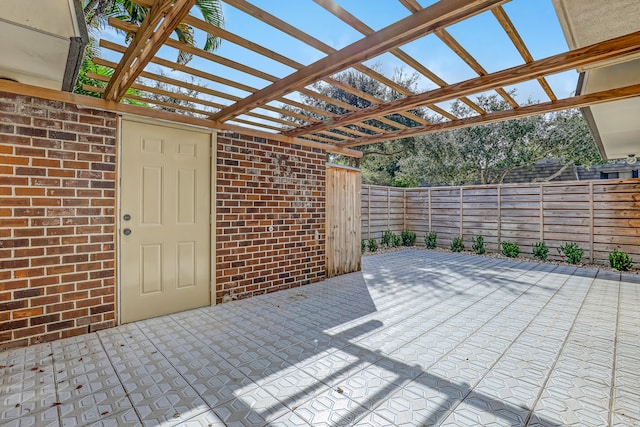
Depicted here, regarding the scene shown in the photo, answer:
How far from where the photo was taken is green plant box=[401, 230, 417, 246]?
9312 mm

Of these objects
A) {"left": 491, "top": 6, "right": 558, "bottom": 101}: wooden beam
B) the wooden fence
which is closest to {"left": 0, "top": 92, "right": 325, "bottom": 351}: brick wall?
{"left": 491, "top": 6, "right": 558, "bottom": 101}: wooden beam

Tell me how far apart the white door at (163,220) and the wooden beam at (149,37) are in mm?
714

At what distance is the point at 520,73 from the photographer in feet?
8.92

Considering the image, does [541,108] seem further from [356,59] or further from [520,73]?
[356,59]

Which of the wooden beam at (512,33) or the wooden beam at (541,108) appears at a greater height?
the wooden beam at (512,33)

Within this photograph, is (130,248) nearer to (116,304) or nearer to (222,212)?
(116,304)

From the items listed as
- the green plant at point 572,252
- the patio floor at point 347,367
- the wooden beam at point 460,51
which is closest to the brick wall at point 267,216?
the patio floor at point 347,367

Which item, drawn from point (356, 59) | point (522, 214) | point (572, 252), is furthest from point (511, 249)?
point (356, 59)

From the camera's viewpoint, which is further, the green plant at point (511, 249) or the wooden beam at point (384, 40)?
the green plant at point (511, 249)

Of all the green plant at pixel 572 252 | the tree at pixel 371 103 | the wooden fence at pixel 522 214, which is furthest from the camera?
the tree at pixel 371 103

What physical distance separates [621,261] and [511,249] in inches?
75.2

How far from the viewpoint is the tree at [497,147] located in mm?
9062

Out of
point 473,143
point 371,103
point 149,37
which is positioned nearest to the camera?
point 149,37

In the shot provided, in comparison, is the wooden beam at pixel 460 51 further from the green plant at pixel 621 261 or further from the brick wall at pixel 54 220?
the green plant at pixel 621 261
